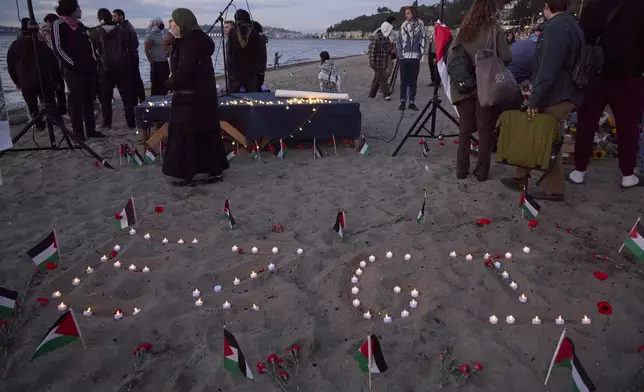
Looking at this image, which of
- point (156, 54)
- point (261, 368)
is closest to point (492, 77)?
point (261, 368)

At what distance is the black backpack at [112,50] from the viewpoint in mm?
7074

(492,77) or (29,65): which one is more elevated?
(29,65)

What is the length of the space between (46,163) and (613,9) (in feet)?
21.7

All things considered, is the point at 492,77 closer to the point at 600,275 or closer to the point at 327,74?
the point at 600,275

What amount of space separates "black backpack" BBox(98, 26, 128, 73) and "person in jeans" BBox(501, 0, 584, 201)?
20.2ft

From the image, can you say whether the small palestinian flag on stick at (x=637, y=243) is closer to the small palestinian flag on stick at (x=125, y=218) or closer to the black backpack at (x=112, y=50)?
the small palestinian flag on stick at (x=125, y=218)

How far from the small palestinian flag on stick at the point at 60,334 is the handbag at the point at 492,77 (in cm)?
391

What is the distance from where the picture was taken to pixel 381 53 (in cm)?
1042

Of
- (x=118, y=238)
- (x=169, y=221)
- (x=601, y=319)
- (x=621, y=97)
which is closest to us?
(x=601, y=319)

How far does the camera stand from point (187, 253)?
3525 mm

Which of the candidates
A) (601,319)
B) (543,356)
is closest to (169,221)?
(543,356)

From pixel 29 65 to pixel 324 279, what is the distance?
5.90m

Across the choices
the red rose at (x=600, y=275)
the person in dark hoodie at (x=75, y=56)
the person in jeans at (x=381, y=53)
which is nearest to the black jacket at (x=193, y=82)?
the person in dark hoodie at (x=75, y=56)

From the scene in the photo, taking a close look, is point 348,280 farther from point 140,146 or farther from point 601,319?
point 140,146
